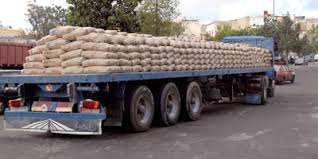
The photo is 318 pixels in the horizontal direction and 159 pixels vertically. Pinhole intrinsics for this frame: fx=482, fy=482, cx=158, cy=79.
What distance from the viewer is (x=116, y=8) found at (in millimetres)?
Answer: 19781

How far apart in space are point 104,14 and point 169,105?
892 cm

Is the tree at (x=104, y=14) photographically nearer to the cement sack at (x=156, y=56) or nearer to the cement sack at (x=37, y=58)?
the cement sack at (x=156, y=56)

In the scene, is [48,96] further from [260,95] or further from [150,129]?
[260,95]

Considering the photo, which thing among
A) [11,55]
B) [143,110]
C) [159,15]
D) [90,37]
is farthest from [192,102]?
[159,15]

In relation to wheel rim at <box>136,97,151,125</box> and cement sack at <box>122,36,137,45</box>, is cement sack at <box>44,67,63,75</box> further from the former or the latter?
wheel rim at <box>136,97,151,125</box>

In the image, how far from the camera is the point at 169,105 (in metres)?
12.0

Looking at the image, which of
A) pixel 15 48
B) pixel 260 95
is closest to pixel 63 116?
pixel 260 95

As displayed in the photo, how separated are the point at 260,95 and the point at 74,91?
416 inches

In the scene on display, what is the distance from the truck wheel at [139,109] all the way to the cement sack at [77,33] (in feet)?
5.21

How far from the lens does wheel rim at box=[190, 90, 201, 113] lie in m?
13.1

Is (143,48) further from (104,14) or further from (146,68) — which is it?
(104,14)

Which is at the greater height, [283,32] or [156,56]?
[283,32]

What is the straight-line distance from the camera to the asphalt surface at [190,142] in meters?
8.12

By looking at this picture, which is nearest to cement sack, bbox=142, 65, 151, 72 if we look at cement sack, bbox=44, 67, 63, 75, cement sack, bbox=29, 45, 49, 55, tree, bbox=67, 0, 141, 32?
cement sack, bbox=44, 67, 63, 75
